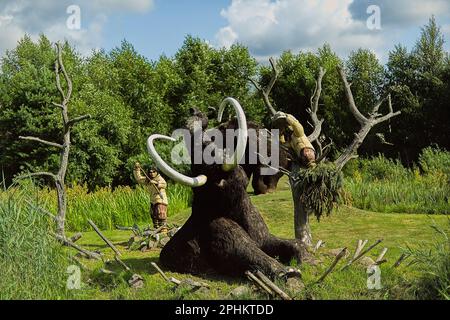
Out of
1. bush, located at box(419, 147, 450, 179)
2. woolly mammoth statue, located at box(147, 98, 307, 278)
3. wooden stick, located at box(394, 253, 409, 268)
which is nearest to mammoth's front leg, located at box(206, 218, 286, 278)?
woolly mammoth statue, located at box(147, 98, 307, 278)

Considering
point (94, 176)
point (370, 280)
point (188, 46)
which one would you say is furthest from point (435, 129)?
point (370, 280)

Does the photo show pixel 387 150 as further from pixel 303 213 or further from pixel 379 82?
pixel 303 213

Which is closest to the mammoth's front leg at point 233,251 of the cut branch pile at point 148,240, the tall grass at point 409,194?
the cut branch pile at point 148,240

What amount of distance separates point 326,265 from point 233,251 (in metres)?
1.27

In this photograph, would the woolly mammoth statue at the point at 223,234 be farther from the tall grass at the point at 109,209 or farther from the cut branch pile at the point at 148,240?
the tall grass at the point at 109,209

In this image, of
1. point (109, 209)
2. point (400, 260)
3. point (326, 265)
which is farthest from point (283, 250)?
point (109, 209)

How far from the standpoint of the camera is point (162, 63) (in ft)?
81.9

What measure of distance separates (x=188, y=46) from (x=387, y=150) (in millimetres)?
10292

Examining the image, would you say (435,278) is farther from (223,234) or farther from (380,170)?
(380,170)

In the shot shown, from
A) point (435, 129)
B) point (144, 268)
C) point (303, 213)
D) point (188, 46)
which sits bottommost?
point (144, 268)

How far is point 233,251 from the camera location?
5957 millimetres

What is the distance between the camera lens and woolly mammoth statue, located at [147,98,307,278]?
591 centimetres

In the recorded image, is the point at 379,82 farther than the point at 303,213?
Yes

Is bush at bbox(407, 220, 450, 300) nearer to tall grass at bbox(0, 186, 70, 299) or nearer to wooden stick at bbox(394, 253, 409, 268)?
wooden stick at bbox(394, 253, 409, 268)
